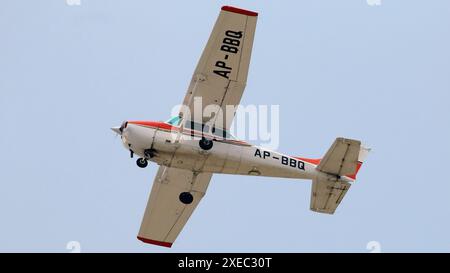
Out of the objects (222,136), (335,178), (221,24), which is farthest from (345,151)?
(221,24)

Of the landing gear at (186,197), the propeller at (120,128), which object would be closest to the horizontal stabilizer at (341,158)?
the landing gear at (186,197)

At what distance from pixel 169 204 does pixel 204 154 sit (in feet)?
10.1

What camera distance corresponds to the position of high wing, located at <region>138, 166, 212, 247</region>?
2555cm

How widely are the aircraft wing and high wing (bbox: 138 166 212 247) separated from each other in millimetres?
3052

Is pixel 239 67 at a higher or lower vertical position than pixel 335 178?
higher

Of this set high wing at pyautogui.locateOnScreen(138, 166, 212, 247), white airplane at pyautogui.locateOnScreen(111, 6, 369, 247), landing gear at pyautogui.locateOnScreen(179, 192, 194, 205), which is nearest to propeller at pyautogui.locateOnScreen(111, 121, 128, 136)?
white airplane at pyautogui.locateOnScreen(111, 6, 369, 247)

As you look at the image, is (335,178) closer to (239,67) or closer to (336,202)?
(336,202)

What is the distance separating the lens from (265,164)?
2420cm

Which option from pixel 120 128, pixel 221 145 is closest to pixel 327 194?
pixel 221 145

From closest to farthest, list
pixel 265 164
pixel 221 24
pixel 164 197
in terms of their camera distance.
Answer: pixel 221 24
pixel 265 164
pixel 164 197

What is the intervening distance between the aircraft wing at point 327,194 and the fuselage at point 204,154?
34 cm

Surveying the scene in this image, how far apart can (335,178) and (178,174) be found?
4385 mm

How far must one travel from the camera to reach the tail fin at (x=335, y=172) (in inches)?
934

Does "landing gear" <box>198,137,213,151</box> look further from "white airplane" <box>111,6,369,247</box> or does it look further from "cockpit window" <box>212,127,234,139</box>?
"cockpit window" <box>212,127,234,139</box>
